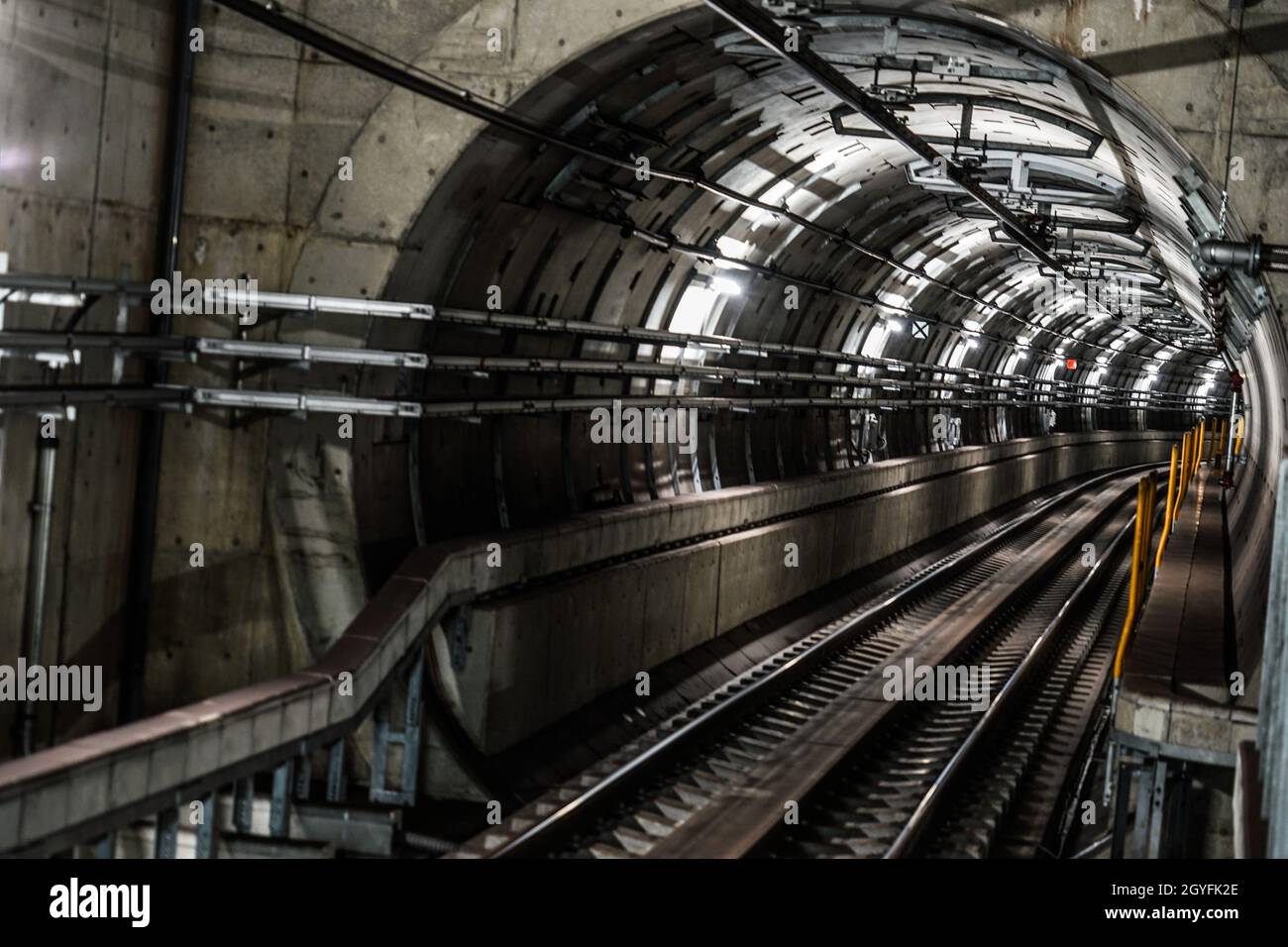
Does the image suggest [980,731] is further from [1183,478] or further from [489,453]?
[1183,478]

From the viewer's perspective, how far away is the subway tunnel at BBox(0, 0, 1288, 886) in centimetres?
886

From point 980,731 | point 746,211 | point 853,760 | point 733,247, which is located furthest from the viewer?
point 733,247

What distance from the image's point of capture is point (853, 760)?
1245 cm

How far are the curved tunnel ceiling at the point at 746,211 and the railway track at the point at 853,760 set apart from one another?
274 centimetres

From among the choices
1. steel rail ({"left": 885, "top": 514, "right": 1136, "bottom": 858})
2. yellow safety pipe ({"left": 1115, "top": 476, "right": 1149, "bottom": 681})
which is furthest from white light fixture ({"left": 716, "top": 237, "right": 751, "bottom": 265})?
steel rail ({"left": 885, "top": 514, "right": 1136, "bottom": 858})

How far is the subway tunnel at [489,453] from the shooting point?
29.1 feet

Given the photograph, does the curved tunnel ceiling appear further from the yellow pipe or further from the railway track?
the yellow pipe

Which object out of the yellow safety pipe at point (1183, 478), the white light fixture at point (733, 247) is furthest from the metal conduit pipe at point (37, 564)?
the yellow safety pipe at point (1183, 478)

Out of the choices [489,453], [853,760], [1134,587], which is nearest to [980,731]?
[853,760]

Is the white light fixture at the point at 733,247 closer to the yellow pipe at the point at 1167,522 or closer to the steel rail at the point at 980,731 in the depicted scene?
the steel rail at the point at 980,731

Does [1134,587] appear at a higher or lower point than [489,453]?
lower

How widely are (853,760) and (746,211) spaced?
7.44m
